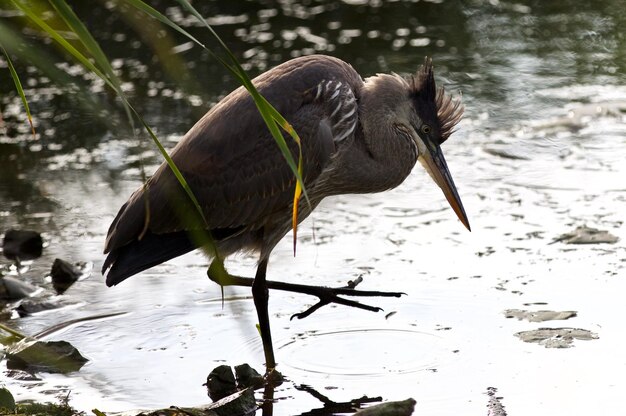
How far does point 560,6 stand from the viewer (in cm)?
1052

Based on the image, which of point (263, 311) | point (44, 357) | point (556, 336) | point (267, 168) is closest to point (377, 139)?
point (267, 168)

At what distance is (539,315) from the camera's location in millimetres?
5309

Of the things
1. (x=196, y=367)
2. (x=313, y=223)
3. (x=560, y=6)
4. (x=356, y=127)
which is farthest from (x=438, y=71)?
(x=196, y=367)

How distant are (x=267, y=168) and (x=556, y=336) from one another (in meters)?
1.46

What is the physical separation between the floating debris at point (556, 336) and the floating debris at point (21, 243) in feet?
9.19

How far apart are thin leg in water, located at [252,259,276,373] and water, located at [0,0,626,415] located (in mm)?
81

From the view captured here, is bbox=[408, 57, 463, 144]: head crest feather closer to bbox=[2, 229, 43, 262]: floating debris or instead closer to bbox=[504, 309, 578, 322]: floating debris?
bbox=[504, 309, 578, 322]: floating debris

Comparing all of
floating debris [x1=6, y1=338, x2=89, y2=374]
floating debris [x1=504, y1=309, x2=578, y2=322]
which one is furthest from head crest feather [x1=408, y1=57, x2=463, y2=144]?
floating debris [x1=6, y1=338, x2=89, y2=374]

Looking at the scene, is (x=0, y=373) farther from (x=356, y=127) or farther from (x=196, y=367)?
(x=356, y=127)

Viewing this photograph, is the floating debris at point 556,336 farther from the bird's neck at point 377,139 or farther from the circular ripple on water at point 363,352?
the bird's neck at point 377,139

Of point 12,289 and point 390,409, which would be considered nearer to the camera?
point 390,409

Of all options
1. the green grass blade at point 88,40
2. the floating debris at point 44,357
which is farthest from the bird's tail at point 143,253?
the green grass blade at point 88,40

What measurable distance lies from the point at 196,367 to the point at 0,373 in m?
0.84

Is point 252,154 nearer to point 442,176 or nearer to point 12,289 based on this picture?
point 442,176
